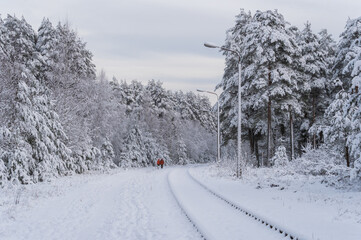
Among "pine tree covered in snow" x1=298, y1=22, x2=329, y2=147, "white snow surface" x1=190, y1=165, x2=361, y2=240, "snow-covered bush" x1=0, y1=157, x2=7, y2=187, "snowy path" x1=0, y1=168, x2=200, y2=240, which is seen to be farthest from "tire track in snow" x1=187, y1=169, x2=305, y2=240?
"pine tree covered in snow" x1=298, y1=22, x2=329, y2=147

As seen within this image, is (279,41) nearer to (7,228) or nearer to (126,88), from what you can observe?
(7,228)

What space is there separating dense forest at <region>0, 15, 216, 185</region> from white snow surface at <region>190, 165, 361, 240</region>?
11.9 meters

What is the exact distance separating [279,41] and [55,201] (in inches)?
792

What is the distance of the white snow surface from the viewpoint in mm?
5977

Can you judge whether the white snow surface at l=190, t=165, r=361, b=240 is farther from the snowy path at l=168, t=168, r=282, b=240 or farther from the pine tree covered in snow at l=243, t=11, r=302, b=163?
the pine tree covered in snow at l=243, t=11, r=302, b=163

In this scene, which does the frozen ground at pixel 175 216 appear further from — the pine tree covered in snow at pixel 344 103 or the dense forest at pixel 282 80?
the dense forest at pixel 282 80

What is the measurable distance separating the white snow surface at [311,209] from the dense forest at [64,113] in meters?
11.9

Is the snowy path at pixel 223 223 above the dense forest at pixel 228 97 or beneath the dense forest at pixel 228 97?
beneath

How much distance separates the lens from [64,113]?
23.0m

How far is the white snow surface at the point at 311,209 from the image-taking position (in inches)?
235

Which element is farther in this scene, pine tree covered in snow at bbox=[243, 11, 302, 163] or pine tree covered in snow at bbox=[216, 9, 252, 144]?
pine tree covered in snow at bbox=[216, 9, 252, 144]

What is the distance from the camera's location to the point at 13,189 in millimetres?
14172

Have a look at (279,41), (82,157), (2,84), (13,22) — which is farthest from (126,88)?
(2,84)

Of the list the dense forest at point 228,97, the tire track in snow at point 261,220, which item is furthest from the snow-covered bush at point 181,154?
the tire track in snow at point 261,220
